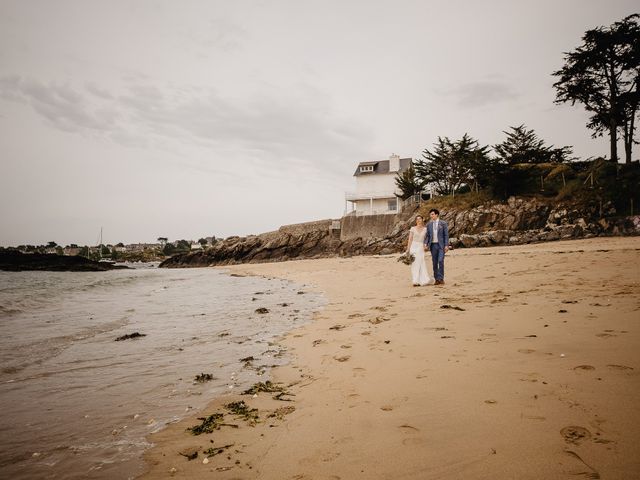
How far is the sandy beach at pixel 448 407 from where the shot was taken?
164cm

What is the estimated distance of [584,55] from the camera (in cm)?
2327

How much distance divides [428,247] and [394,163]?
39692mm

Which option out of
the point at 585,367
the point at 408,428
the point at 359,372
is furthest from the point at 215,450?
the point at 585,367

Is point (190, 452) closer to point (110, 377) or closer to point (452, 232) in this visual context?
point (110, 377)

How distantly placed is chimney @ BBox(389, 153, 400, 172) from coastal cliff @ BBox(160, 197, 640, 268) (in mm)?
10986

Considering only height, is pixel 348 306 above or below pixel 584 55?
below

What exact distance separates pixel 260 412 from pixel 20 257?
52742 mm

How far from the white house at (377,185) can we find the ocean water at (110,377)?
128 feet

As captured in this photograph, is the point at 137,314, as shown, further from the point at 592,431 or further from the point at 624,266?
the point at 624,266

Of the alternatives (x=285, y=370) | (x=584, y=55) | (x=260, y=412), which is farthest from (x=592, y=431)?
(x=584, y=55)

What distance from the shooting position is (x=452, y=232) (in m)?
26.7

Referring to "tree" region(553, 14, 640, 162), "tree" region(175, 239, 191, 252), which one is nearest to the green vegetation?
"tree" region(553, 14, 640, 162)

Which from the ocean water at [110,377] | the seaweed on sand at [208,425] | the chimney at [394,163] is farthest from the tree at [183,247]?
the seaweed on sand at [208,425]

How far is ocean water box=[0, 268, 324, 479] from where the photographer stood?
2.17 m
